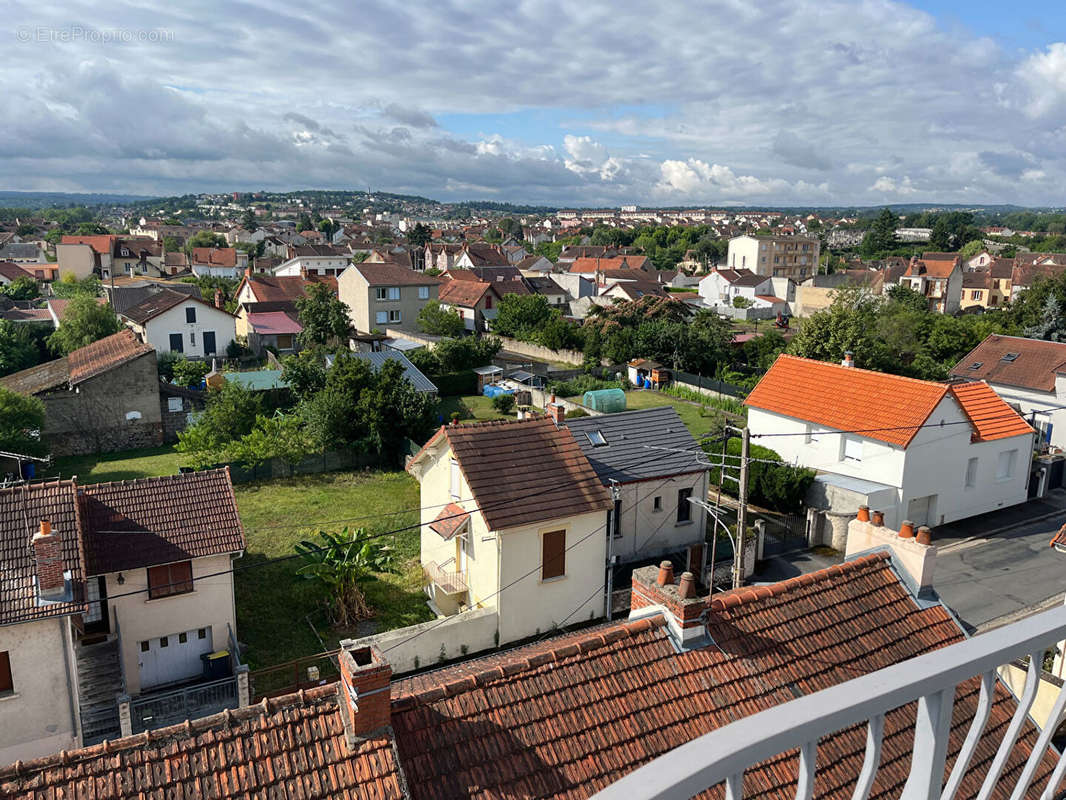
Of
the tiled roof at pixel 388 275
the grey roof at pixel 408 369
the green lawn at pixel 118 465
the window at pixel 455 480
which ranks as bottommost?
the green lawn at pixel 118 465

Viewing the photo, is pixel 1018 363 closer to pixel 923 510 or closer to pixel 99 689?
pixel 923 510

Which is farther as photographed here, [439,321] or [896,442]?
[439,321]

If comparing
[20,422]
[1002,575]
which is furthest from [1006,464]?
[20,422]

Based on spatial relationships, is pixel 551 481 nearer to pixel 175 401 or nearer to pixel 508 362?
pixel 175 401

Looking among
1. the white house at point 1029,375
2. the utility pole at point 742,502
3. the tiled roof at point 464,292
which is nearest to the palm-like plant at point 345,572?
the utility pole at point 742,502

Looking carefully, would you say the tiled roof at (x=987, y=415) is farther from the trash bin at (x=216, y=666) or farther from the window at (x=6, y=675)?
the window at (x=6, y=675)

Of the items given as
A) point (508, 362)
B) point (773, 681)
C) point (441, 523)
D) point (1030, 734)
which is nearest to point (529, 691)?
point (773, 681)

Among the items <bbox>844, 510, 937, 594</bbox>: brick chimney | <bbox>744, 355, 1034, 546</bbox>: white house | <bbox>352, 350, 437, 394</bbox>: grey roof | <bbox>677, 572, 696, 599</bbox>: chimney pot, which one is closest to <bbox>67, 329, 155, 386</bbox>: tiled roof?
<bbox>352, 350, 437, 394</bbox>: grey roof
